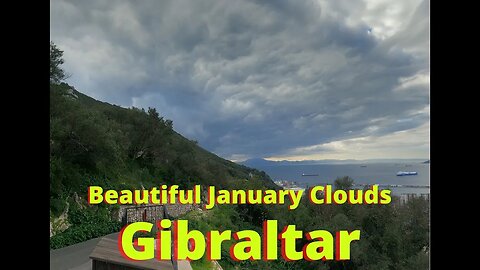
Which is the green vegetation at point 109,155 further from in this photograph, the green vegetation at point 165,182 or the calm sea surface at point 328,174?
the calm sea surface at point 328,174

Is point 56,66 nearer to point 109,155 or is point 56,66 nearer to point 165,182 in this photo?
point 109,155

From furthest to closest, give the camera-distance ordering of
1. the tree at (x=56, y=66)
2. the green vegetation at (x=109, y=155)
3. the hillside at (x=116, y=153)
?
the tree at (x=56, y=66)
the hillside at (x=116, y=153)
the green vegetation at (x=109, y=155)

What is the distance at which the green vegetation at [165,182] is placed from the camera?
5980 millimetres

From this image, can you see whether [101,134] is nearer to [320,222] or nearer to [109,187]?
[109,187]

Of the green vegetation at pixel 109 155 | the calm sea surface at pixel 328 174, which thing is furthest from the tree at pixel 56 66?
the calm sea surface at pixel 328 174

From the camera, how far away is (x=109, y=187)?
7113 mm

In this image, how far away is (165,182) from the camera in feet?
30.8

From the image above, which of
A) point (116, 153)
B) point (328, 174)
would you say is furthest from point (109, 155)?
point (328, 174)

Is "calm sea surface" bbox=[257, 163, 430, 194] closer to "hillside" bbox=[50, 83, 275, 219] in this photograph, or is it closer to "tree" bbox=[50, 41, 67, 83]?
"hillside" bbox=[50, 83, 275, 219]

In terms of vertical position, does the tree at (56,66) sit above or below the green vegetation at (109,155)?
above

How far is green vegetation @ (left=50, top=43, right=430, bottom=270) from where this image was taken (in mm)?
5980
